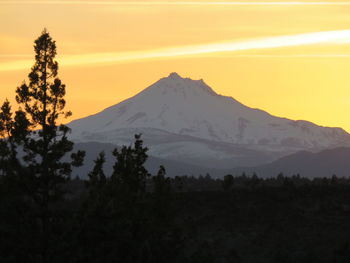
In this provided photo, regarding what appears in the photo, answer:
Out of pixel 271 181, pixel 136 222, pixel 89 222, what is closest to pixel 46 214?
pixel 89 222

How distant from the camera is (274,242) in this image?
86250 mm

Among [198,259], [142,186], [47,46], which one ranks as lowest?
[198,259]

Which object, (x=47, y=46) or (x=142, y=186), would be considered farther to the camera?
(x=142, y=186)

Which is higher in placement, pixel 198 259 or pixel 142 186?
pixel 142 186

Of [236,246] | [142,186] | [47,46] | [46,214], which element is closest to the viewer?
[46,214]

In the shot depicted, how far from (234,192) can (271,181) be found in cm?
1819

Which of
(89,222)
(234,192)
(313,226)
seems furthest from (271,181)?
(89,222)

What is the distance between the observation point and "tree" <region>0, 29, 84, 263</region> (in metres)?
50.9

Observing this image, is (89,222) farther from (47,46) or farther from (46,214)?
(47,46)

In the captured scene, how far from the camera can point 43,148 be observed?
170 feet

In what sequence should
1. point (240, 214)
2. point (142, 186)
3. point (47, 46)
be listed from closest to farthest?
point (47, 46)
point (142, 186)
point (240, 214)

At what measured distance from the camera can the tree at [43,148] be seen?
50.9 m

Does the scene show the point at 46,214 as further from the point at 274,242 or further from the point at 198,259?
the point at 274,242

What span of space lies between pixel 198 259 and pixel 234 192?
135 ft
